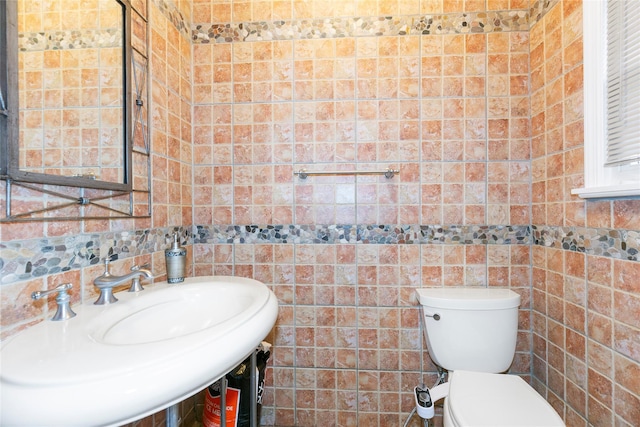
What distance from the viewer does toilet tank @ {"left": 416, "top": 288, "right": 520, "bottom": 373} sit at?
1267 mm

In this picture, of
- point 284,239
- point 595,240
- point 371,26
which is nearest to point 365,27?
point 371,26

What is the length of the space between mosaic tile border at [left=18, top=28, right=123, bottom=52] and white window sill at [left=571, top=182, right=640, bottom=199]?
168 cm

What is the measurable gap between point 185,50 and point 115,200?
880 millimetres

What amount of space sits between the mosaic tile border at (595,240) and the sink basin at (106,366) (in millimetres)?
1144

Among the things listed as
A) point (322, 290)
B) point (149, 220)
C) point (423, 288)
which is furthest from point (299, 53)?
point (423, 288)

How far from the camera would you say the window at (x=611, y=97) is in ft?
3.11

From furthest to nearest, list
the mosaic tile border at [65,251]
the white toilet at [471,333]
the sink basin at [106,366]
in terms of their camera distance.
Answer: the white toilet at [471,333] → the mosaic tile border at [65,251] → the sink basin at [106,366]

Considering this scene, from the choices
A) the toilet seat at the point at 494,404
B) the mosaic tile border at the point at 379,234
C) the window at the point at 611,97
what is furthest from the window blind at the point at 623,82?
the toilet seat at the point at 494,404

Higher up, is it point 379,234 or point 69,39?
point 69,39

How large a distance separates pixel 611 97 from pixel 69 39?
1770 millimetres

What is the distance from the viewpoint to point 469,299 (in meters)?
1.27

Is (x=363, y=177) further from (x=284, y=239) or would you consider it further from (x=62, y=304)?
(x=62, y=304)

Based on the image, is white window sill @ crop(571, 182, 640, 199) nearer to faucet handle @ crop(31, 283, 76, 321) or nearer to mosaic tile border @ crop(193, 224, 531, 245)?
mosaic tile border @ crop(193, 224, 531, 245)

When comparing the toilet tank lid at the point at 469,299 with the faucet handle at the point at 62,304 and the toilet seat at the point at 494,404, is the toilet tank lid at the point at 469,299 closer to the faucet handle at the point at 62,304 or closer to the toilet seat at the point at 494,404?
the toilet seat at the point at 494,404
